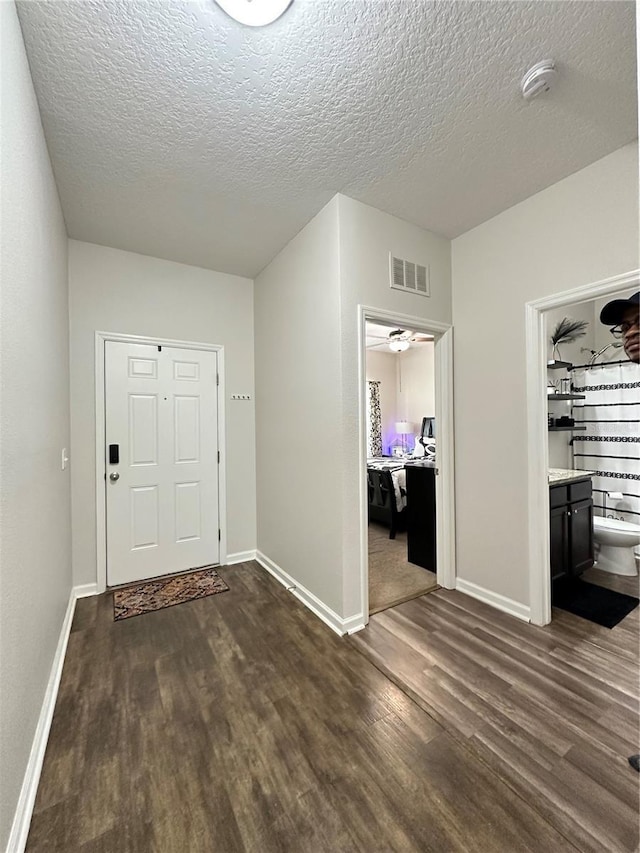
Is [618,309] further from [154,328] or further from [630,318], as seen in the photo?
[154,328]

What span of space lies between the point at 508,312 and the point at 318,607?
253 centimetres

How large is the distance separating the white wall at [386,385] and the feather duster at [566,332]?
3.84 m

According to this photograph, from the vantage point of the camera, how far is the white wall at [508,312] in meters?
2.04

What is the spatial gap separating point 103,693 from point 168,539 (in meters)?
1.47

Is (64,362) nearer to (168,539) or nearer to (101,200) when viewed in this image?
(101,200)

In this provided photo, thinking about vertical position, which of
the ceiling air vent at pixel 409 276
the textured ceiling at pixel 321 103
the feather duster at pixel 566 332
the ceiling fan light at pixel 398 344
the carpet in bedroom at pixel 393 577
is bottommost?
the carpet in bedroom at pixel 393 577

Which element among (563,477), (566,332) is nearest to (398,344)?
(566,332)

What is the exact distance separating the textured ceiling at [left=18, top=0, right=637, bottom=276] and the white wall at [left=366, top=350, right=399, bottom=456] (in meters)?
4.70

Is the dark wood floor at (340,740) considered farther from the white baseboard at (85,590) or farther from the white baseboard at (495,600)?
the white baseboard at (85,590)

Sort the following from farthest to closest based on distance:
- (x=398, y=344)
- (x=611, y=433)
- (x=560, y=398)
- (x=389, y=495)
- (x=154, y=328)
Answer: (x=398, y=344), (x=389, y=495), (x=611, y=433), (x=560, y=398), (x=154, y=328)

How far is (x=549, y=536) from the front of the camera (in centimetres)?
245

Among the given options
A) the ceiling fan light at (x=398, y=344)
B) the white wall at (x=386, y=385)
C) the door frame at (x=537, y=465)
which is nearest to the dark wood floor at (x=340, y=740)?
the door frame at (x=537, y=465)

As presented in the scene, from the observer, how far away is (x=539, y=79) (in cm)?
154

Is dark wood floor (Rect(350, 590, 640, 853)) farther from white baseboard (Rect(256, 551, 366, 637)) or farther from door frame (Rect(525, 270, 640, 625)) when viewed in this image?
door frame (Rect(525, 270, 640, 625))
